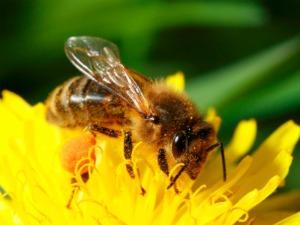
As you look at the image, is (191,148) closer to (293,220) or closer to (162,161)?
(162,161)

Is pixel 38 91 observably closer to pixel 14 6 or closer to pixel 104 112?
pixel 14 6

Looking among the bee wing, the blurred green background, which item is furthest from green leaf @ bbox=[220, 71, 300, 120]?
the bee wing

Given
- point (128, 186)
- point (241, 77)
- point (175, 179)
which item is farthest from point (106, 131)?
point (241, 77)

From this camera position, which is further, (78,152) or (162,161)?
(78,152)

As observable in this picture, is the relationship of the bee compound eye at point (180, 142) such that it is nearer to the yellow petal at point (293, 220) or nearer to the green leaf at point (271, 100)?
the yellow petal at point (293, 220)

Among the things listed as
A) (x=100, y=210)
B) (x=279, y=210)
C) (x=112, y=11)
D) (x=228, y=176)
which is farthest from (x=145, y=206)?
(x=112, y=11)

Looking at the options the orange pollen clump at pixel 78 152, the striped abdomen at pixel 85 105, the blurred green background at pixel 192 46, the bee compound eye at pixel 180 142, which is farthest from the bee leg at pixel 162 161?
the blurred green background at pixel 192 46

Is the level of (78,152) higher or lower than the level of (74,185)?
higher
